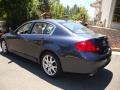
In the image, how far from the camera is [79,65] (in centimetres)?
477

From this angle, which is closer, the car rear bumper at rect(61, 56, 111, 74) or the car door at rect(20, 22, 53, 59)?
the car rear bumper at rect(61, 56, 111, 74)

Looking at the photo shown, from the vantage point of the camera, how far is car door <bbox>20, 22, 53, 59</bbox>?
5.61 m

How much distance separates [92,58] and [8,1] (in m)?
10.1

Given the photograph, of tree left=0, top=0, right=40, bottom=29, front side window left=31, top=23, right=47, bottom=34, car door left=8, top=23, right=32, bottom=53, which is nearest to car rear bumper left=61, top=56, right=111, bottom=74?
front side window left=31, top=23, right=47, bottom=34

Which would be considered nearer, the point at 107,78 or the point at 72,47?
the point at 72,47

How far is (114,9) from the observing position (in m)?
15.9

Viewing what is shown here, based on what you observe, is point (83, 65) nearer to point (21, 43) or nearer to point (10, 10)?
point (21, 43)

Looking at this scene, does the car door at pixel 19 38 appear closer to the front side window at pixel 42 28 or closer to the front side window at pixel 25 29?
the front side window at pixel 25 29

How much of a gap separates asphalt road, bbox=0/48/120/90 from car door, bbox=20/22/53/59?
0.53 meters

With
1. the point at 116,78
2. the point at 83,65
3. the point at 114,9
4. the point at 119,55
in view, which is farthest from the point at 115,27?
the point at 83,65

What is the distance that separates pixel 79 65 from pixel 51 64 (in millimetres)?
917

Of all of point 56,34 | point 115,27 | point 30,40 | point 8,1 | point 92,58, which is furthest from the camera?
point 115,27

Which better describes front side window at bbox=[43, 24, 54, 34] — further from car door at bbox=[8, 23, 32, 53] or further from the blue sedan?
car door at bbox=[8, 23, 32, 53]

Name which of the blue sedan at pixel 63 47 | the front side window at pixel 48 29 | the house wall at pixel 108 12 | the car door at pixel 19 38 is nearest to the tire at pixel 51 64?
the blue sedan at pixel 63 47
